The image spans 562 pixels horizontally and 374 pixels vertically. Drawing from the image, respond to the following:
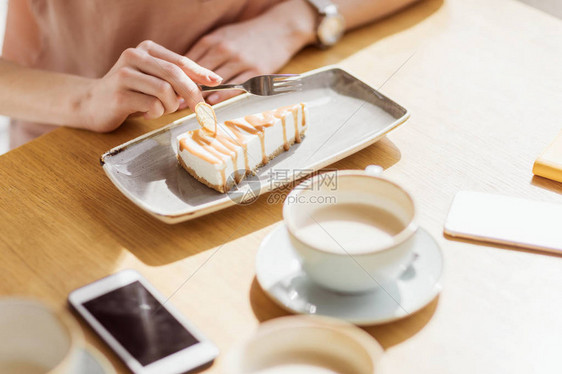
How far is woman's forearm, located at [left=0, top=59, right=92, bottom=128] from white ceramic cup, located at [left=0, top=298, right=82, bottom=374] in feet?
1.64

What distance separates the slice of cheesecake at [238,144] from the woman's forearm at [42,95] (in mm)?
201

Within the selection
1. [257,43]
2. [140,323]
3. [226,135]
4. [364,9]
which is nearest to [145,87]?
[226,135]

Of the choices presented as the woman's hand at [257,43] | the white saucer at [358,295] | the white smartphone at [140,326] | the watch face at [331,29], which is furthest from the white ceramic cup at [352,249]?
the watch face at [331,29]

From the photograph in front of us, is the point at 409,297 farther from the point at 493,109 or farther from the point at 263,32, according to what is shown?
the point at 263,32

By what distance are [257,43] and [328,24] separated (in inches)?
5.5

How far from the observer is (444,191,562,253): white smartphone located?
69 centimetres

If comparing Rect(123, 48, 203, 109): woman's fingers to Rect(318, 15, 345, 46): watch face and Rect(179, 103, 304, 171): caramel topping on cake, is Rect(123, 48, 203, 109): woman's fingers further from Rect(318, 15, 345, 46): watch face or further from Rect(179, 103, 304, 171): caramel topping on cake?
Rect(318, 15, 345, 46): watch face

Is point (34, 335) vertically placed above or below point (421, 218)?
above

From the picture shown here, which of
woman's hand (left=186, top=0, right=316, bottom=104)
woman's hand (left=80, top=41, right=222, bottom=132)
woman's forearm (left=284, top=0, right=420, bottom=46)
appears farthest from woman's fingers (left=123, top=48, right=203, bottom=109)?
woman's forearm (left=284, top=0, right=420, bottom=46)

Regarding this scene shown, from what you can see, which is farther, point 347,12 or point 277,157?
point 347,12

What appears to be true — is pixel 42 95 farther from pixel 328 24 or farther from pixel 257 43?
pixel 328 24

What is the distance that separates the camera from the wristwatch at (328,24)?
108 cm

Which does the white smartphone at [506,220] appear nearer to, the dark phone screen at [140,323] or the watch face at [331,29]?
the dark phone screen at [140,323]

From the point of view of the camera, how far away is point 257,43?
1052 millimetres
